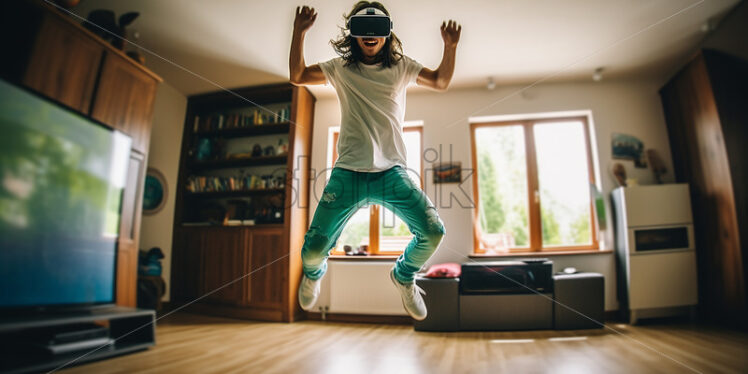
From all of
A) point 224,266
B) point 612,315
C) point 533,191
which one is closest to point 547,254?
point 533,191

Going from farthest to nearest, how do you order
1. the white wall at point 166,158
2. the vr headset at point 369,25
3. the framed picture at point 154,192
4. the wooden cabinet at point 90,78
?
the white wall at point 166,158, the framed picture at point 154,192, the wooden cabinet at point 90,78, the vr headset at point 369,25

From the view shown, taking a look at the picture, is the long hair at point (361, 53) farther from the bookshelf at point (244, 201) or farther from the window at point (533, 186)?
the window at point (533, 186)

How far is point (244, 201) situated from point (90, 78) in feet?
6.60

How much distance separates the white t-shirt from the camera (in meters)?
1.37

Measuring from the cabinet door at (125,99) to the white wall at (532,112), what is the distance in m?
1.83

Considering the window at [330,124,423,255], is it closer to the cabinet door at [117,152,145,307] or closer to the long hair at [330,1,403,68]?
the cabinet door at [117,152,145,307]

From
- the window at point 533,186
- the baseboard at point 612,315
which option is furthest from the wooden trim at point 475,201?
the baseboard at point 612,315

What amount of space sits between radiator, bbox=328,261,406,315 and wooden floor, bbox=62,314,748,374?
0.38 m

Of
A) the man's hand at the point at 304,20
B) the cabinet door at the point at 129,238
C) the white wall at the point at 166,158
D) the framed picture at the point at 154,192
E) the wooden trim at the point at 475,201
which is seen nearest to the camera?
the man's hand at the point at 304,20

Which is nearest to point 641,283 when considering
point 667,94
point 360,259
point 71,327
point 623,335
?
point 623,335

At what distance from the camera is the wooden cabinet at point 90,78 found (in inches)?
69.7

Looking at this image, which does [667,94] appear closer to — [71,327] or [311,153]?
[311,153]

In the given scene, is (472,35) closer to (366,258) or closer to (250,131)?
(366,258)

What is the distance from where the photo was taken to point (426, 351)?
2.28 metres
